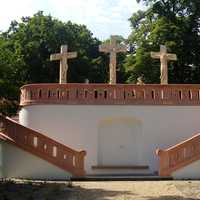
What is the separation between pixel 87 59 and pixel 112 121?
1965 centimetres

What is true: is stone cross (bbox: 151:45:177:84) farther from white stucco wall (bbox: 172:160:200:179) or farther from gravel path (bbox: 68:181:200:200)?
gravel path (bbox: 68:181:200:200)

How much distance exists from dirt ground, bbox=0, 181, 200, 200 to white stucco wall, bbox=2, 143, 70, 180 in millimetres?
1526

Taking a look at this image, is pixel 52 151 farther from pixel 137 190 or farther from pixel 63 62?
pixel 63 62

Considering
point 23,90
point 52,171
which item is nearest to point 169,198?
point 52,171

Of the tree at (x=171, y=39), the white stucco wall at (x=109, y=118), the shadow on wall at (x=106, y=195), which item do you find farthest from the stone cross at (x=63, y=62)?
the tree at (x=171, y=39)

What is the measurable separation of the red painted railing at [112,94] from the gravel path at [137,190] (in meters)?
3.95

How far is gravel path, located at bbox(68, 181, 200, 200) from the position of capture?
13.8m

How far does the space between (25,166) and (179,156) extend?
5.29m

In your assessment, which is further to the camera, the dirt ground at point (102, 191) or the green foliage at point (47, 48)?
the green foliage at point (47, 48)

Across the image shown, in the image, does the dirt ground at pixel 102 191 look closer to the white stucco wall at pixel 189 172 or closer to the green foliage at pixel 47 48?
the white stucco wall at pixel 189 172

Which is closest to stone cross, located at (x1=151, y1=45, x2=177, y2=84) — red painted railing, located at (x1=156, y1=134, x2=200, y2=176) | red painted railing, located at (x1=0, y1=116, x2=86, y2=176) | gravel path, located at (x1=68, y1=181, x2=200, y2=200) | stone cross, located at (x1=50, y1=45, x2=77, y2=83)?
stone cross, located at (x1=50, y1=45, x2=77, y2=83)

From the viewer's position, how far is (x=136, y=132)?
2008 centimetres

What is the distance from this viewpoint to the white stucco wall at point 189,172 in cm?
1786

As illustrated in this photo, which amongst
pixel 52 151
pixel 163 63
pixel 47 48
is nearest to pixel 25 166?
pixel 52 151
